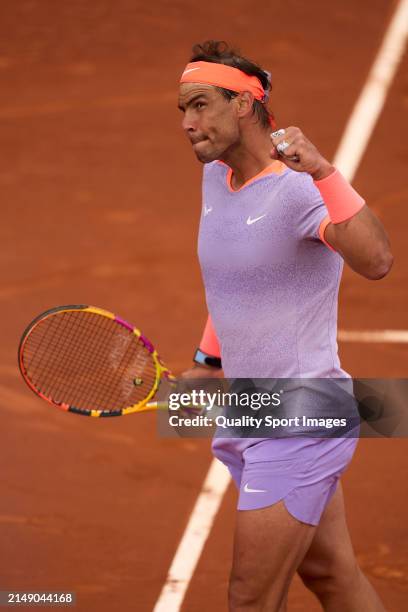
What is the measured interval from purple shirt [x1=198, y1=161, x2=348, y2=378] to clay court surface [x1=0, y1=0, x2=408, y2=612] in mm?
1325

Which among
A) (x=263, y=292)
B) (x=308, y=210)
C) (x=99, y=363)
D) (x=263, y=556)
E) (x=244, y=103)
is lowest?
(x=99, y=363)

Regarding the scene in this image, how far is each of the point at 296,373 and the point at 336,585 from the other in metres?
→ 0.69

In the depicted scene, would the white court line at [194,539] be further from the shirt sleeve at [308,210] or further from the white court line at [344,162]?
the shirt sleeve at [308,210]

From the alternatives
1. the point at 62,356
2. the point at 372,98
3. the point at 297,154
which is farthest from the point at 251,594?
the point at 372,98

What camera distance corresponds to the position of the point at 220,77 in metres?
3.54

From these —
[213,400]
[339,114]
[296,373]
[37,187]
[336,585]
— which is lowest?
[37,187]

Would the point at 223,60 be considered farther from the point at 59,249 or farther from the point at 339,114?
the point at 339,114

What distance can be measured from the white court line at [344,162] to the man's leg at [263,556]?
3.40 feet

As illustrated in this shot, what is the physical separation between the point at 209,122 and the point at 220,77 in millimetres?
145

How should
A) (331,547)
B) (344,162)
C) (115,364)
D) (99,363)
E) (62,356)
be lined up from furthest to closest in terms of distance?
1. (344,162)
2. (62,356)
3. (99,363)
4. (115,364)
5. (331,547)

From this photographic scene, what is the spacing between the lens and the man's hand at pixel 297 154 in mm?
3156

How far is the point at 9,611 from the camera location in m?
4.41

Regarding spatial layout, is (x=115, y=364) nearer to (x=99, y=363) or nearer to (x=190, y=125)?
(x=99, y=363)

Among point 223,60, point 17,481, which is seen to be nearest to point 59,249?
point 17,481
